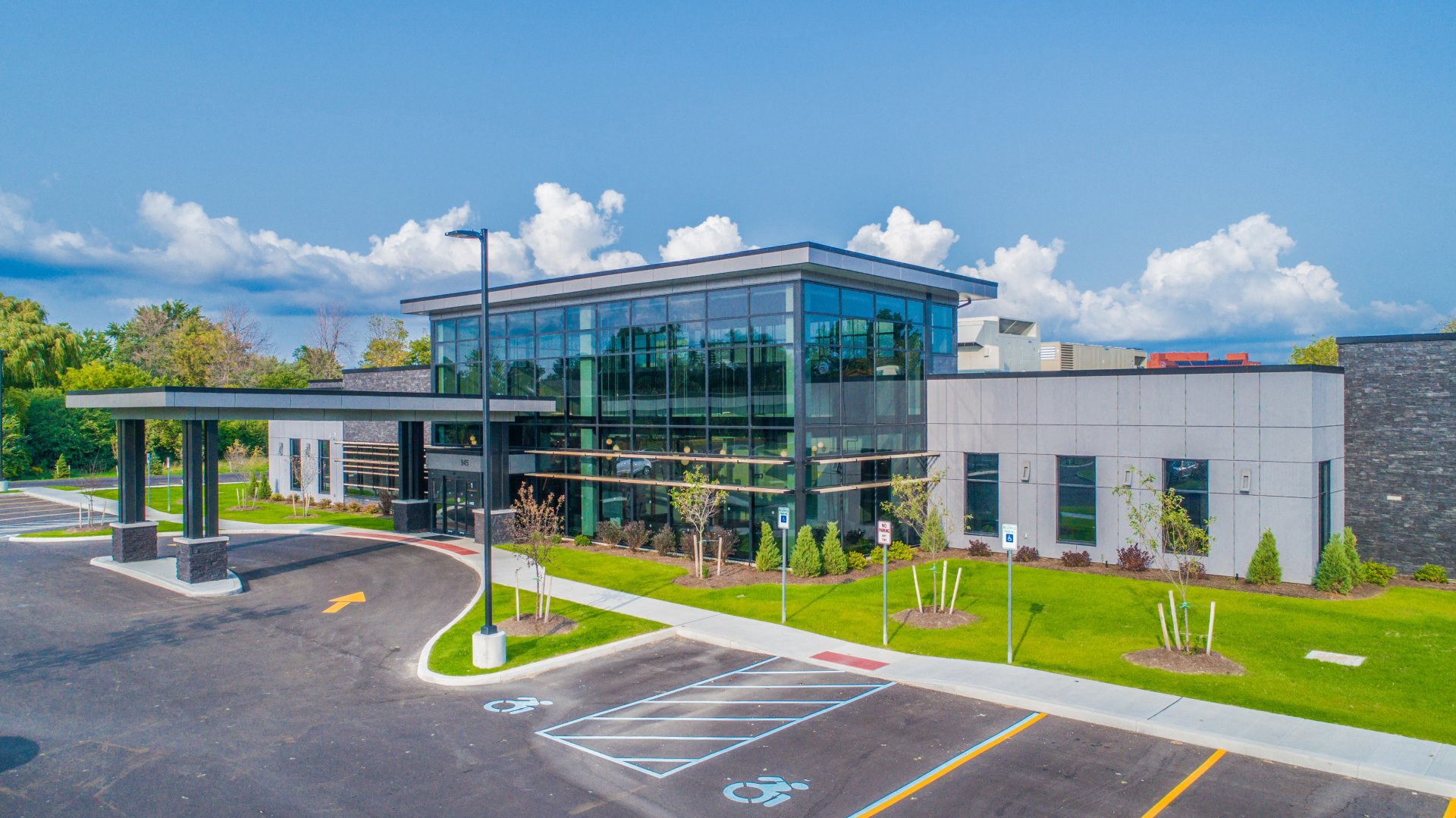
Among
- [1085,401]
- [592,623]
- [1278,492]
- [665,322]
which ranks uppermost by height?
[665,322]

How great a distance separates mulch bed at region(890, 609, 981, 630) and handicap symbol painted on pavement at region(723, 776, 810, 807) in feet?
28.6

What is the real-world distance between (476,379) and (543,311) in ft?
16.2

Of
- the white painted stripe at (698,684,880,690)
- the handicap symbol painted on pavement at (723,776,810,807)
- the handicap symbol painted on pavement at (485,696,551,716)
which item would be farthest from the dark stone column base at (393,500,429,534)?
the handicap symbol painted on pavement at (723,776,810,807)

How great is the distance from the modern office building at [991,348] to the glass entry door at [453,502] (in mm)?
21864

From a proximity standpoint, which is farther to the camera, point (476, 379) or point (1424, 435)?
point (476, 379)

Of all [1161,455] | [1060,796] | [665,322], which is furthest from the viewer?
[665,322]

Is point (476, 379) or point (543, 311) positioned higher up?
point (543, 311)

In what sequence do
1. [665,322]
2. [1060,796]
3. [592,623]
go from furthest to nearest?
[665,322] < [592,623] < [1060,796]

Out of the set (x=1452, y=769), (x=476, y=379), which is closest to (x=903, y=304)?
(x=476, y=379)

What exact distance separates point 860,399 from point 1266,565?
39.8ft

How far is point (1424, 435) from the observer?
79.4ft

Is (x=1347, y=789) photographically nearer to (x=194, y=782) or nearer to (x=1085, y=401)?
(x=194, y=782)

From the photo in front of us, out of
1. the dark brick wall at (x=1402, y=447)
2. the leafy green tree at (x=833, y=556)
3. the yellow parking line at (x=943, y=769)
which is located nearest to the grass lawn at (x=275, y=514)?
the leafy green tree at (x=833, y=556)

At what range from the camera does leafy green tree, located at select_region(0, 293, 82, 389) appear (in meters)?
63.3
